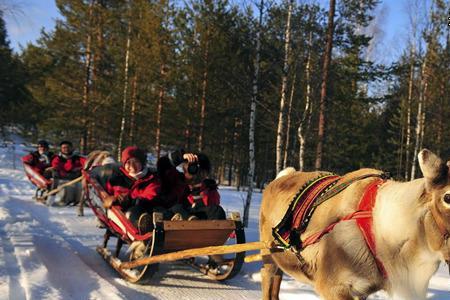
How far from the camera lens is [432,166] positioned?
196 cm

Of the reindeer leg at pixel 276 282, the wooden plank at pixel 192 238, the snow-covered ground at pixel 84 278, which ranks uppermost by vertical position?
the wooden plank at pixel 192 238

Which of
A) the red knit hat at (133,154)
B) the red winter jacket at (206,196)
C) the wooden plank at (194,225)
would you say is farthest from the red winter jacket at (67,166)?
the wooden plank at (194,225)

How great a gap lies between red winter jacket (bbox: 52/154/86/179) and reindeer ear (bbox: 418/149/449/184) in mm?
9815

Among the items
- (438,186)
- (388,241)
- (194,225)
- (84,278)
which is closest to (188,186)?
(194,225)

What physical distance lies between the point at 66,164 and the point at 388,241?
9.90 m

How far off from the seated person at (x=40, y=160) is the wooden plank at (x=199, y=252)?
24.8 feet

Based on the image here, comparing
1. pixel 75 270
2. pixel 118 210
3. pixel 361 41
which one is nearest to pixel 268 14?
pixel 361 41

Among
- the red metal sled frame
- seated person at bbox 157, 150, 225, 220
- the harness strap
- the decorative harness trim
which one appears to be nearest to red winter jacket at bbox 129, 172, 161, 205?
seated person at bbox 157, 150, 225, 220

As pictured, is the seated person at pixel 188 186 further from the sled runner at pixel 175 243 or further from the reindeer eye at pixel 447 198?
the reindeer eye at pixel 447 198

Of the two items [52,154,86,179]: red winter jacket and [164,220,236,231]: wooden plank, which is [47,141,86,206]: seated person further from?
[164,220,236,231]: wooden plank

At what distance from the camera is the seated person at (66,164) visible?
10.7m

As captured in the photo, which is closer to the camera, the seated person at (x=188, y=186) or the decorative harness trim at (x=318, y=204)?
the decorative harness trim at (x=318, y=204)

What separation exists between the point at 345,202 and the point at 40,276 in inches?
132

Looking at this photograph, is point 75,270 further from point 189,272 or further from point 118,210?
point 189,272
